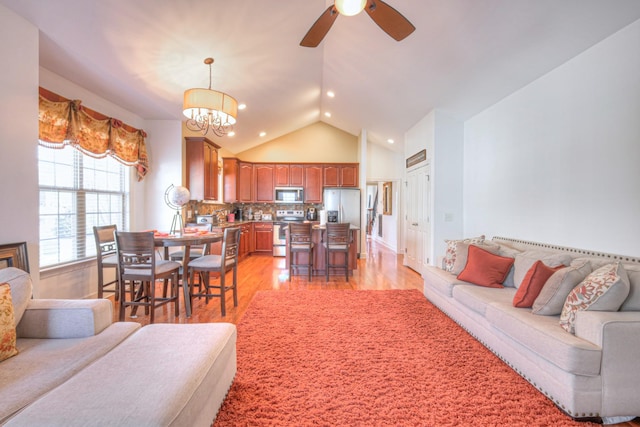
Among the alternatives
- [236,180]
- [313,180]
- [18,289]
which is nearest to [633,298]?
[18,289]

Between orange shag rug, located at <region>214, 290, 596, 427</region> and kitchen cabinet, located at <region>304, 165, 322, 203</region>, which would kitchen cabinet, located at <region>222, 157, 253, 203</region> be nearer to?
kitchen cabinet, located at <region>304, 165, 322, 203</region>

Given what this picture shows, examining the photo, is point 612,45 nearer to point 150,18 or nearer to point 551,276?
point 551,276

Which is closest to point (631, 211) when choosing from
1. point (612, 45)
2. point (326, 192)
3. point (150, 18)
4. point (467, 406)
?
point (612, 45)

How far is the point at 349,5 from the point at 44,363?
260 centimetres

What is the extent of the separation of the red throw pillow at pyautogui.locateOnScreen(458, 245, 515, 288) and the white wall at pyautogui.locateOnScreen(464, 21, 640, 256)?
24.3 inches

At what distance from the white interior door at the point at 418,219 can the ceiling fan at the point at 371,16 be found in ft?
9.88

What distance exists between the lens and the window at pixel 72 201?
3.05 metres

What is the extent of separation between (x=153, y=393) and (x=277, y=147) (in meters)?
7.14

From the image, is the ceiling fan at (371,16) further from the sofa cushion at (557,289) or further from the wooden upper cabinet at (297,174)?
the wooden upper cabinet at (297,174)

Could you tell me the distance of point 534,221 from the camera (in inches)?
124

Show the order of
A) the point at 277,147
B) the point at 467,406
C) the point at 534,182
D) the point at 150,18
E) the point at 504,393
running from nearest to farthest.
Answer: the point at 467,406 → the point at 504,393 → the point at 150,18 → the point at 534,182 → the point at 277,147

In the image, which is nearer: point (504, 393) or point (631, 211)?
point (504, 393)

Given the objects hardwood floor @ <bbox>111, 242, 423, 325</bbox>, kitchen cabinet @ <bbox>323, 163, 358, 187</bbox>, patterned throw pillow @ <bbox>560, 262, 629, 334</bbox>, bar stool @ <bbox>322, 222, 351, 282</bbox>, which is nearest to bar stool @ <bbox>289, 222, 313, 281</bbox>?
bar stool @ <bbox>322, 222, 351, 282</bbox>

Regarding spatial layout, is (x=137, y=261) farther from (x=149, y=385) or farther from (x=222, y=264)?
(x=149, y=385)
